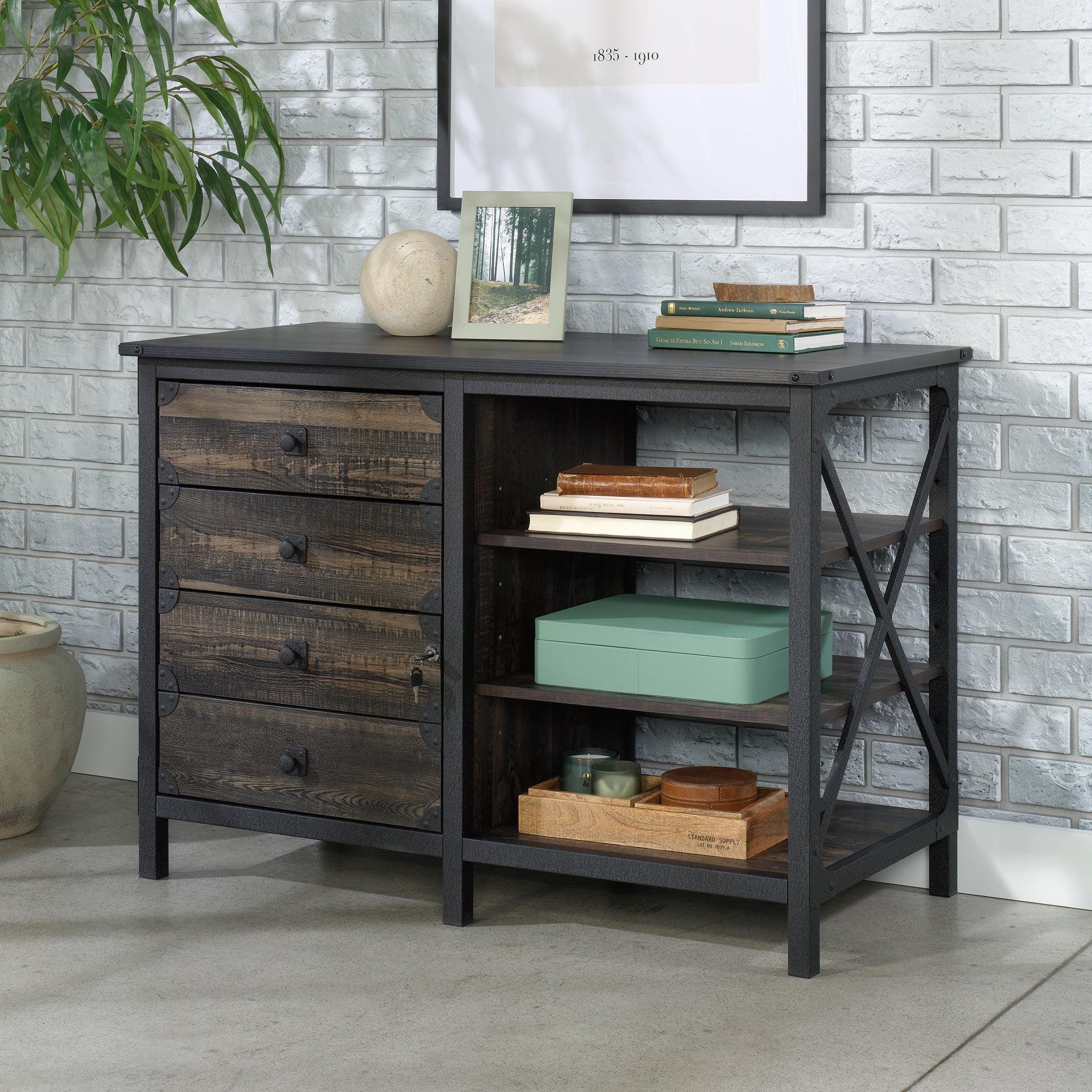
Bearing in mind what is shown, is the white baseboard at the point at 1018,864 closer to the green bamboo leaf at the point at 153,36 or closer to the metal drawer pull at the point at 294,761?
the metal drawer pull at the point at 294,761

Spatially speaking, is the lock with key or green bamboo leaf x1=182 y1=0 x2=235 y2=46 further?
green bamboo leaf x1=182 y1=0 x2=235 y2=46

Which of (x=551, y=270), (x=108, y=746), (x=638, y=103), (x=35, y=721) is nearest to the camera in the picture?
(x=551, y=270)

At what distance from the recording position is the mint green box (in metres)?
2.56

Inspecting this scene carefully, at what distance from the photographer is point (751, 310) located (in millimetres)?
2652

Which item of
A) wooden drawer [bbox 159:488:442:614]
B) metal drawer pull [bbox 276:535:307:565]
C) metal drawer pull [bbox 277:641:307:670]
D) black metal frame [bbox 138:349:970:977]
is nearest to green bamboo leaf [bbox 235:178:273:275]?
black metal frame [bbox 138:349:970:977]

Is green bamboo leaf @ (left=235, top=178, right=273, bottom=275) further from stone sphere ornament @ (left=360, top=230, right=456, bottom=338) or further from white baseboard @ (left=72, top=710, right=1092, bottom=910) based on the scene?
white baseboard @ (left=72, top=710, right=1092, bottom=910)

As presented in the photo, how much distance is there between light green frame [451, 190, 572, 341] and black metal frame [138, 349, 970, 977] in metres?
0.28

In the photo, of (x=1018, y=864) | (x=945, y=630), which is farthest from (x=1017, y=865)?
(x=945, y=630)

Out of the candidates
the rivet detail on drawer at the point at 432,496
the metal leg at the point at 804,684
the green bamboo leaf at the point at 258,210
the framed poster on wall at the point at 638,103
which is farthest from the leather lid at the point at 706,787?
the green bamboo leaf at the point at 258,210

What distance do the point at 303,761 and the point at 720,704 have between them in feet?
2.27

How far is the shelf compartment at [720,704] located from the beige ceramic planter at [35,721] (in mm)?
918

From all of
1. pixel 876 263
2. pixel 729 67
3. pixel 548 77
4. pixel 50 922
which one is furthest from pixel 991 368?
pixel 50 922

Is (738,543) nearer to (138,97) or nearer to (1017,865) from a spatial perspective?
(1017,865)

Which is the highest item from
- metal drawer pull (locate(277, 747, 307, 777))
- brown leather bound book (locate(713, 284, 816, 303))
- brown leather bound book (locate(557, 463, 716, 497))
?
brown leather bound book (locate(713, 284, 816, 303))
